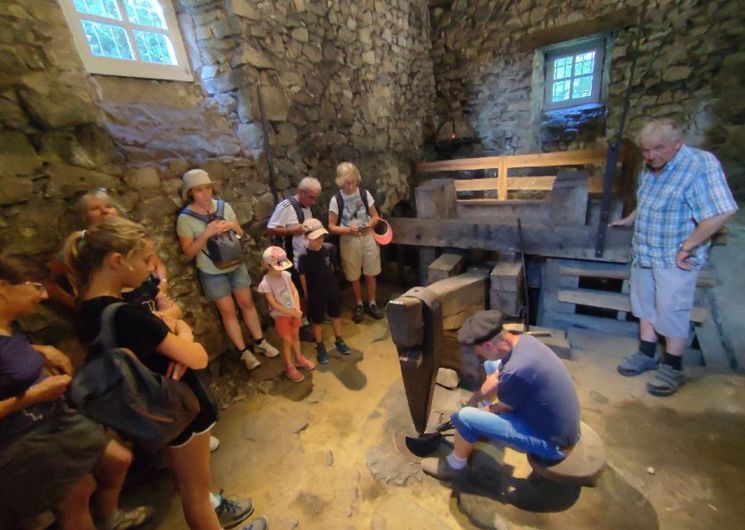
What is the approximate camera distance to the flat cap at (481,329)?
5.80 ft

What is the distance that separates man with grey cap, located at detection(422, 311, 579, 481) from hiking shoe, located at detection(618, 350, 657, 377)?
136 centimetres

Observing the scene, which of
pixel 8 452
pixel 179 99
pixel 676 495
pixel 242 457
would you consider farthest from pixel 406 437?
pixel 179 99

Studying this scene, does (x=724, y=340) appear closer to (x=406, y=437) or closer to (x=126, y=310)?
(x=406, y=437)

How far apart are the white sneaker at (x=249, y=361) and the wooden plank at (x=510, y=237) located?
211cm

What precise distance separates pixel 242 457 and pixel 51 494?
1191 mm

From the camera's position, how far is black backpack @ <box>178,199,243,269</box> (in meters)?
2.72

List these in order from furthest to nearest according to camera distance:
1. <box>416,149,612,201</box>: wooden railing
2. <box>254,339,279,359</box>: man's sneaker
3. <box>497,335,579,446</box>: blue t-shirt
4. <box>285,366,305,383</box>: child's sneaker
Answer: <box>416,149,612,201</box>: wooden railing
<box>254,339,279,359</box>: man's sneaker
<box>285,366,305,383</box>: child's sneaker
<box>497,335,579,446</box>: blue t-shirt

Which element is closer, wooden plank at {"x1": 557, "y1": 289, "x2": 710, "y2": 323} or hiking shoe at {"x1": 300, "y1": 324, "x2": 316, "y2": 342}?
wooden plank at {"x1": 557, "y1": 289, "x2": 710, "y2": 323}

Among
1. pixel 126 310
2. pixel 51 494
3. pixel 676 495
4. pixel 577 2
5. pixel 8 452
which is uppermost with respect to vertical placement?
pixel 577 2

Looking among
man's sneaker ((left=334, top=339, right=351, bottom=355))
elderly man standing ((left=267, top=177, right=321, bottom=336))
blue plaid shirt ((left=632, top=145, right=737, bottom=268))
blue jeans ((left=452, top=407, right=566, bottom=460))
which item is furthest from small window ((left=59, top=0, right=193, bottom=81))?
blue plaid shirt ((left=632, top=145, right=737, bottom=268))

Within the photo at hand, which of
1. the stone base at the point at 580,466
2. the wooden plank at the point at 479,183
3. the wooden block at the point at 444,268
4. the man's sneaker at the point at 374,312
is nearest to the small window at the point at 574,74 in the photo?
the wooden plank at the point at 479,183

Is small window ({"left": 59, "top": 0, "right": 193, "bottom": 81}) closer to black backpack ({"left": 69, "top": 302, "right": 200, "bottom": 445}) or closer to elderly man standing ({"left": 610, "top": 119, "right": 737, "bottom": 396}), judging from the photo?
black backpack ({"left": 69, "top": 302, "right": 200, "bottom": 445})

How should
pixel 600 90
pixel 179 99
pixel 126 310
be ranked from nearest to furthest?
1. pixel 126 310
2. pixel 179 99
3. pixel 600 90

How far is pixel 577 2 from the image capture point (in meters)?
5.51
